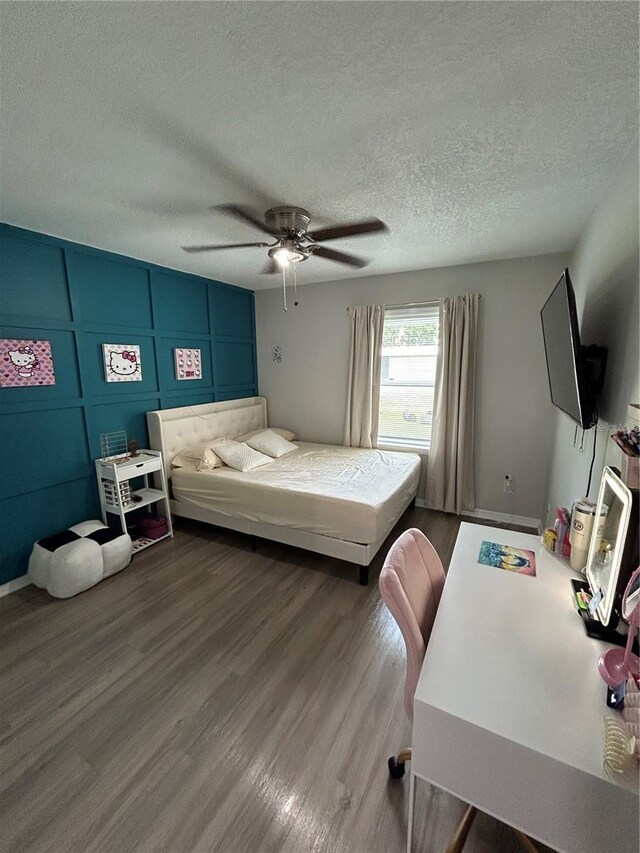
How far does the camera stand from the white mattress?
2.47 metres

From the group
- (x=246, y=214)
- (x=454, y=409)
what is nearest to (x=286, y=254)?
(x=246, y=214)

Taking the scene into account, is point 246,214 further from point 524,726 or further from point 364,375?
point 524,726

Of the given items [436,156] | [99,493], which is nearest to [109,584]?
[99,493]

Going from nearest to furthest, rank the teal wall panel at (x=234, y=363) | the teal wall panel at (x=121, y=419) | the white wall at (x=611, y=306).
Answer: the white wall at (x=611, y=306)
the teal wall panel at (x=121, y=419)
the teal wall panel at (x=234, y=363)

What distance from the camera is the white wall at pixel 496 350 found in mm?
3146

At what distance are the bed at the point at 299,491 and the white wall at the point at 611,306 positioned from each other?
4.17 ft

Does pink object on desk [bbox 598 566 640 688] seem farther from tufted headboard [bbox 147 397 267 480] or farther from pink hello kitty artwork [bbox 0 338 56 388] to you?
pink hello kitty artwork [bbox 0 338 56 388]

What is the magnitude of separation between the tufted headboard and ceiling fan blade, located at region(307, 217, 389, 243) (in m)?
2.20

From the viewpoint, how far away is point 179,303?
140 inches

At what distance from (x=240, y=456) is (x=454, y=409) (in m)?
2.22

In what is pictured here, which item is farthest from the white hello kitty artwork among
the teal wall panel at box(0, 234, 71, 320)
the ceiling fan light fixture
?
the ceiling fan light fixture

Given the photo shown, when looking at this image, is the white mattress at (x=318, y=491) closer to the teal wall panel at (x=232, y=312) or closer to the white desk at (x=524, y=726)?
the white desk at (x=524, y=726)

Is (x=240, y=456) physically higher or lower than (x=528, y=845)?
higher

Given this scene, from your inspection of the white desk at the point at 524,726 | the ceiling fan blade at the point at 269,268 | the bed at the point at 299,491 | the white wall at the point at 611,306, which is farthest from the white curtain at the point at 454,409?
the white desk at the point at 524,726
